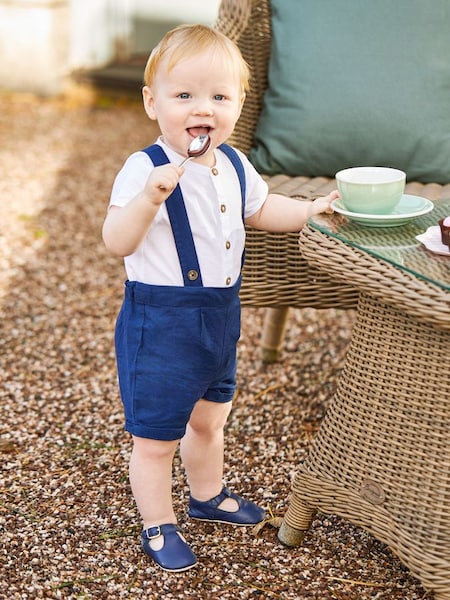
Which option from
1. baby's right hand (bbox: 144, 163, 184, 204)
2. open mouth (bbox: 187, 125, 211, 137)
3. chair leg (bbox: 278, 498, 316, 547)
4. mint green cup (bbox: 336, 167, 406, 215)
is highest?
open mouth (bbox: 187, 125, 211, 137)

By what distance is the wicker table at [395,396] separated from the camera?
4.86 feet

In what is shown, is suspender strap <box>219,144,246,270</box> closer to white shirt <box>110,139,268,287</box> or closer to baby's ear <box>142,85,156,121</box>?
white shirt <box>110,139,268,287</box>

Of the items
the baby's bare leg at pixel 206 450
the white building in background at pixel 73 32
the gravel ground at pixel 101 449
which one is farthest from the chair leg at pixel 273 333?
the white building in background at pixel 73 32

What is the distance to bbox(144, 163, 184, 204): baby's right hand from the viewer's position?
1.42 meters

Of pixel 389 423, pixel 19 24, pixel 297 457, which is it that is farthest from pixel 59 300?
pixel 19 24

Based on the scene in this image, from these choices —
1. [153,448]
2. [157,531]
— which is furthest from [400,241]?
[157,531]

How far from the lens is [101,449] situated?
7.00ft

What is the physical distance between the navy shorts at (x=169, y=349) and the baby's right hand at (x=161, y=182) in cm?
19

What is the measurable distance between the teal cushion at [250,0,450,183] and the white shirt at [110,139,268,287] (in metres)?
0.62

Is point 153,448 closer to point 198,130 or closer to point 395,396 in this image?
point 395,396

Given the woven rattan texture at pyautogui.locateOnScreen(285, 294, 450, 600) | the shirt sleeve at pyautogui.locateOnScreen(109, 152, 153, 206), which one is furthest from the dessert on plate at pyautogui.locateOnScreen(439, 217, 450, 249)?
the shirt sleeve at pyautogui.locateOnScreen(109, 152, 153, 206)

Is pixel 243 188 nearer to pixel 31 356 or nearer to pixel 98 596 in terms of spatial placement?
pixel 98 596

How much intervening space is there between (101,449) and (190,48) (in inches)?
40.0

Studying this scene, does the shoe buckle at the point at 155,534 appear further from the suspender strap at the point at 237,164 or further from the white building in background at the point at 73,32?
the white building in background at the point at 73,32
